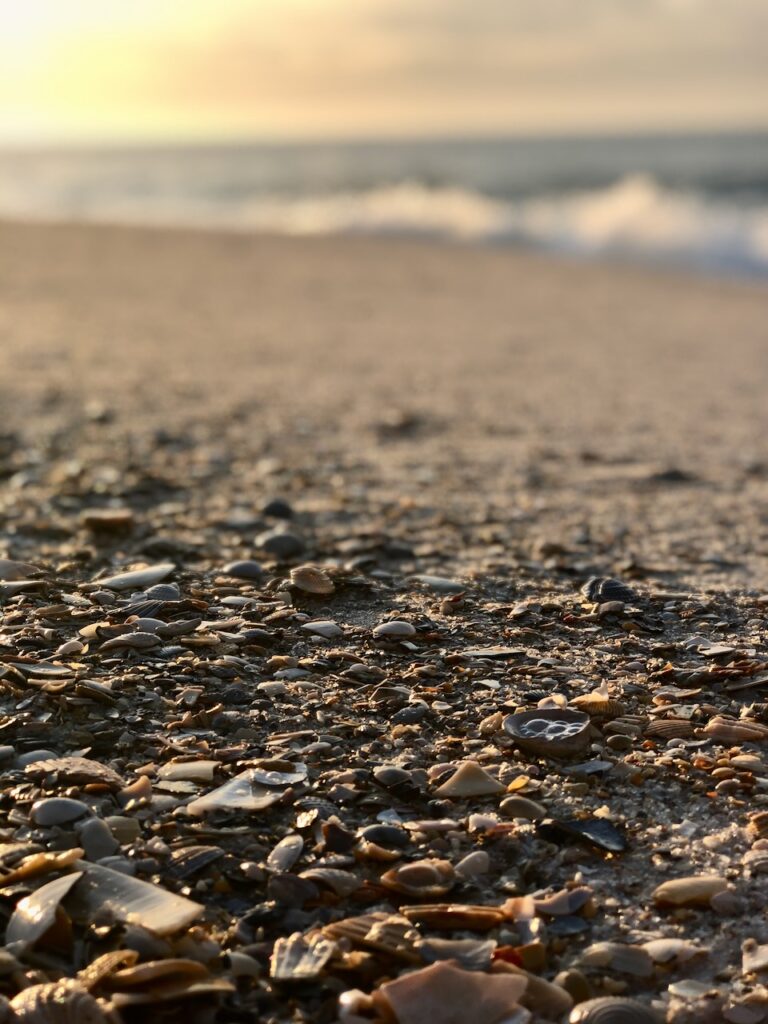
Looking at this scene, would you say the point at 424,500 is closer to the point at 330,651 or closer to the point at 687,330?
the point at 330,651

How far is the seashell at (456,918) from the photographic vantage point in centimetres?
152

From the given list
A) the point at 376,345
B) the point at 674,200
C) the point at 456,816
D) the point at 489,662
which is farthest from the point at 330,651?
the point at 674,200

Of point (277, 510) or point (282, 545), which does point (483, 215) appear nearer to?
point (277, 510)

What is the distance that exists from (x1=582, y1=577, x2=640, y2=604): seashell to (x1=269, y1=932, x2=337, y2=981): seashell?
4.49 feet

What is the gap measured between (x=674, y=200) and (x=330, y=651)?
1735 cm

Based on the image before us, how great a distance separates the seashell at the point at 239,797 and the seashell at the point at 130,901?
0.19 metres

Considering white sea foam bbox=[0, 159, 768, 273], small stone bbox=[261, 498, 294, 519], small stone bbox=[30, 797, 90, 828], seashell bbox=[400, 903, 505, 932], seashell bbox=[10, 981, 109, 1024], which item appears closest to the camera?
seashell bbox=[10, 981, 109, 1024]

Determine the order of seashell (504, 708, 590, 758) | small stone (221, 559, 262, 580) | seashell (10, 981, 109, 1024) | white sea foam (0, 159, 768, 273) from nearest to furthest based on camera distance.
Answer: seashell (10, 981, 109, 1024), seashell (504, 708, 590, 758), small stone (221, 559, 262, 580), white sea foam (0, 159, 768, 273)

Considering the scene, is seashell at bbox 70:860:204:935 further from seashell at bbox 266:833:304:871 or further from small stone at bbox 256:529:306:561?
small stone at bbox 256:529:306:561

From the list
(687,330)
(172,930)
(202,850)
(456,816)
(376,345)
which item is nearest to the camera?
(172,930)

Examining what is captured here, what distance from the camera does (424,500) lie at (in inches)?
151

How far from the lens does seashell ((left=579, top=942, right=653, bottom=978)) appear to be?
1459 mm

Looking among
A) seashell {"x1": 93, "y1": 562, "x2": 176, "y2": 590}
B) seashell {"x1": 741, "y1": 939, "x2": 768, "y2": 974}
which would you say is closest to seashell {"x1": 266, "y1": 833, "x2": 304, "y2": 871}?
seashell {"x1": 741, "y1": 939, "x2": 768, "y2": 974}

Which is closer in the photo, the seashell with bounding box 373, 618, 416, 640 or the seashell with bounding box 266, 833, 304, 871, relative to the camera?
the seashell with bounding box 266, 833, 304, 871
